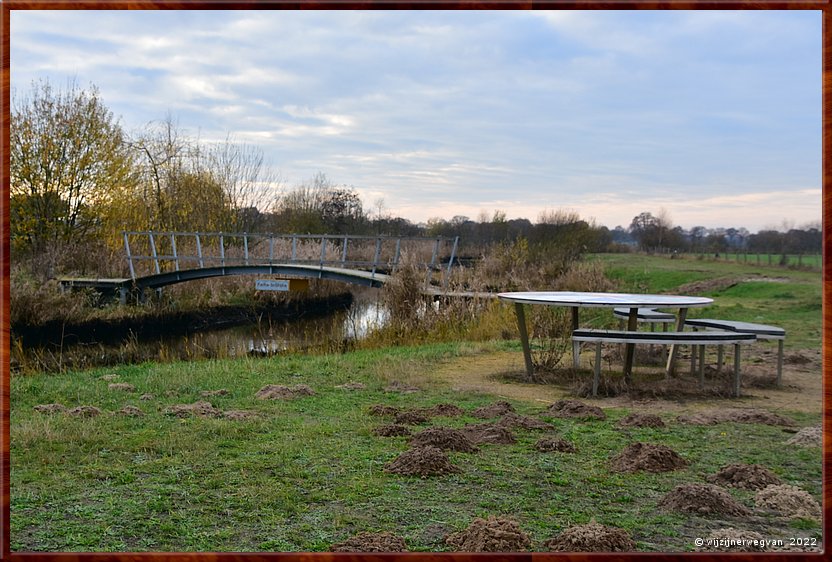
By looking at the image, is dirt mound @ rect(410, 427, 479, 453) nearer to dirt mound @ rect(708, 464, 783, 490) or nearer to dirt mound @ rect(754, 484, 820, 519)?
dirt mound @ rect(708, 464, 783, 490)

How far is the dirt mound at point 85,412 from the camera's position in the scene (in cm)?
633

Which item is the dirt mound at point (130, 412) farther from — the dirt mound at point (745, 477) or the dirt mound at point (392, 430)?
the dirt mound at point (745, 477)

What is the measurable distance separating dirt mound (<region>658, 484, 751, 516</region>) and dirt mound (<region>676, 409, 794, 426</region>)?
1.97 metres

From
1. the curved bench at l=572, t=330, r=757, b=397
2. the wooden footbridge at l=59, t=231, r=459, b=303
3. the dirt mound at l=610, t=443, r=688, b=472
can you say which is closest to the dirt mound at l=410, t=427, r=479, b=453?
the dirt mound at l=610, t=443, r=688, b=472

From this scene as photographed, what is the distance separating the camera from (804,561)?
2.88 m

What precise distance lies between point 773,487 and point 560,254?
15431mm

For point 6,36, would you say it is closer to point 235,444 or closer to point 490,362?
point 235,444

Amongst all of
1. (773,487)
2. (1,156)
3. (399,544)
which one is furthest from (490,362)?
(1,156)

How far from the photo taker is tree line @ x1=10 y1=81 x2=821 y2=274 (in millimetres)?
18516

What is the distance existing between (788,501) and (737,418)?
2.11 meters

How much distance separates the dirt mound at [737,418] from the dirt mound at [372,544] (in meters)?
3.25

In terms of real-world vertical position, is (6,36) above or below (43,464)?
above

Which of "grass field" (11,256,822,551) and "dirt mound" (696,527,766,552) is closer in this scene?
"dirt mound" (696,527,766,552)

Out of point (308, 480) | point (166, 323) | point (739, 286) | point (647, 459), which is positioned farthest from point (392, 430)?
point (739, 286)
